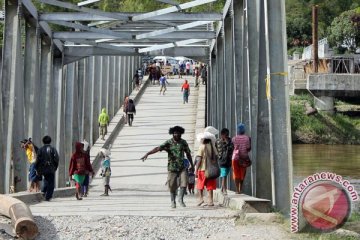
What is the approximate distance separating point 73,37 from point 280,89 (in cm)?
1396

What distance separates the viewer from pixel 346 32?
6366cm

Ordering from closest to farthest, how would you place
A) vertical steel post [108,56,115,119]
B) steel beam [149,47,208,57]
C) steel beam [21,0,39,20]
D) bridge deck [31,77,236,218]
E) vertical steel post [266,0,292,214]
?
vertical steel post [266,0,292,214] → bridge deck [31,77,236,218] → steel beam [21,0,39,20] → steel beam [149,47,208,57] → vertical steel post [108,56,115,119]

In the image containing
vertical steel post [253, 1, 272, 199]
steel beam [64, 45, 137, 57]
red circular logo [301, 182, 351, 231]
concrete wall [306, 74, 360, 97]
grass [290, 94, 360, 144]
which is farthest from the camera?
grass [290, 94, 360, 144]

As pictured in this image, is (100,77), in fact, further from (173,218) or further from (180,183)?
(173,218)

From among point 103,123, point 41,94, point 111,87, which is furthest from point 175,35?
point 111,87

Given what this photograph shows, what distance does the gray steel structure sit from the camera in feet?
44.4

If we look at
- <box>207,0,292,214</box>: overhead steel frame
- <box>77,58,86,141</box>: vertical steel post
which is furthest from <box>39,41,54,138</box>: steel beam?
<box>207,0,292,214</box>: overhead steel frame

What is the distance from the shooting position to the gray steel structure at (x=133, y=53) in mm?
13531

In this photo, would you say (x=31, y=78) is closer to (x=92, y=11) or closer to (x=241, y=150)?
(x=92, y=11)

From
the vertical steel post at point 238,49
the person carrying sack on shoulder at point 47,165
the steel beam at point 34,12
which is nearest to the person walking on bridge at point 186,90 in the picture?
the steel beam at point 34,12

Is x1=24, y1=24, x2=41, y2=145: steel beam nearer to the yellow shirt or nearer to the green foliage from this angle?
the yellow shirt

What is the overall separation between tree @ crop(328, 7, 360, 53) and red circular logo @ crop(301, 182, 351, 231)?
52.2m

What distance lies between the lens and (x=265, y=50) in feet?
48.4

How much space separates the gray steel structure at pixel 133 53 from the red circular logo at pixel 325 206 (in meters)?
2.40
